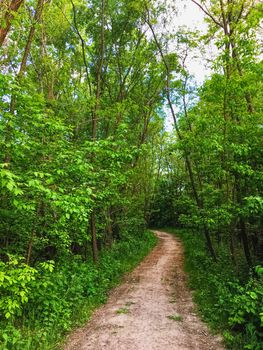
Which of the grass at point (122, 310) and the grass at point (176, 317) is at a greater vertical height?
the grass at point (122, 310)

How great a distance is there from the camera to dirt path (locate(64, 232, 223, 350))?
507cm

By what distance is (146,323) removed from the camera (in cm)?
595

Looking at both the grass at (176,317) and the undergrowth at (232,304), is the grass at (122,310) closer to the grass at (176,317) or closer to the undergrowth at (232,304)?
the grass at (176,317)

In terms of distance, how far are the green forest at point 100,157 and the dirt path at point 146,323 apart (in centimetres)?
40

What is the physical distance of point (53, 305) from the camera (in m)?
5.86

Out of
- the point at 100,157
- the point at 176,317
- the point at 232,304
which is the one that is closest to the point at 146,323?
the point at 176,317

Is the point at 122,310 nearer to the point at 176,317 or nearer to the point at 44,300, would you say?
the point at 176,317

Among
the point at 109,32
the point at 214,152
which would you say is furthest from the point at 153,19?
the point at 214,152

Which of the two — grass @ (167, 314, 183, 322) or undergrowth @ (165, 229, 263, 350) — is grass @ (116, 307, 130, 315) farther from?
undergrowth @ (165, 229, 263, 350)

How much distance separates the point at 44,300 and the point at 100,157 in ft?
13.1

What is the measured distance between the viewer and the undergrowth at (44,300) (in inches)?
180

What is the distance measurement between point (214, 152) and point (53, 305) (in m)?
6.46

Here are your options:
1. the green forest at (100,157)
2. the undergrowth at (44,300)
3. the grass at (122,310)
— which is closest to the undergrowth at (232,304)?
the green forest at (100,157)

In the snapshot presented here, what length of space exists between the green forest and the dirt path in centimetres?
40
